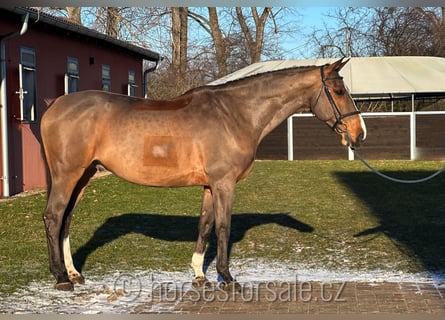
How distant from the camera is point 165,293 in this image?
6.31 metres

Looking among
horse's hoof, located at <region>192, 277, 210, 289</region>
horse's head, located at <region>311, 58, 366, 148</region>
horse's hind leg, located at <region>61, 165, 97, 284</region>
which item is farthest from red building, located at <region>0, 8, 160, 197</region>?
horse's head, located at <region>311, 58, 366, 148</region>

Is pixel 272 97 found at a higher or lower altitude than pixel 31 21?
lower

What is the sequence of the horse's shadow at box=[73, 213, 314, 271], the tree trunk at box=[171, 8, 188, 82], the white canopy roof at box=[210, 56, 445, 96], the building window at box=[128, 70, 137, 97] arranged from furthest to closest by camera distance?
1. the tree trunk at box=[171, 8, 188, 82]
2. the white canopy roof at box=[210, 56, 445, 96]
3. the building window at box=[128, 70, 137, 97]
4. the horse's shadow at box=[73, 213, 314, 271]

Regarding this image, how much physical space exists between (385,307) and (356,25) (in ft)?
126

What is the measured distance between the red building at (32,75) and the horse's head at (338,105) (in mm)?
9158

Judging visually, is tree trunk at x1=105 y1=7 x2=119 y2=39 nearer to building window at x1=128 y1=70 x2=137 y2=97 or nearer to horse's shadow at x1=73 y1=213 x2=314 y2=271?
building window at x1=128 y1=70 x2=137 y2=97

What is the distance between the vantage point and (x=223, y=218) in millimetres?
6340

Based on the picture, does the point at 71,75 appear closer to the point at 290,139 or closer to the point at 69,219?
the point at 290,139

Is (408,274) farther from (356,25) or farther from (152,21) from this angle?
(356,25)

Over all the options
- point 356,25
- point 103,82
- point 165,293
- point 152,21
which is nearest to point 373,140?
point 103,82

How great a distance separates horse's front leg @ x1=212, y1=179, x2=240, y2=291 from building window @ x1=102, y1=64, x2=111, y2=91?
1559 centimetres

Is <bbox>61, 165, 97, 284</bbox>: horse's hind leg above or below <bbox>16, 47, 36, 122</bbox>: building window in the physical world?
below

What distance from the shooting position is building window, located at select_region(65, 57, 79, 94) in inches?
723

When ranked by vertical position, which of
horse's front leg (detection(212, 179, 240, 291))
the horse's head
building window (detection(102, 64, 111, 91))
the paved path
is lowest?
the paved path
